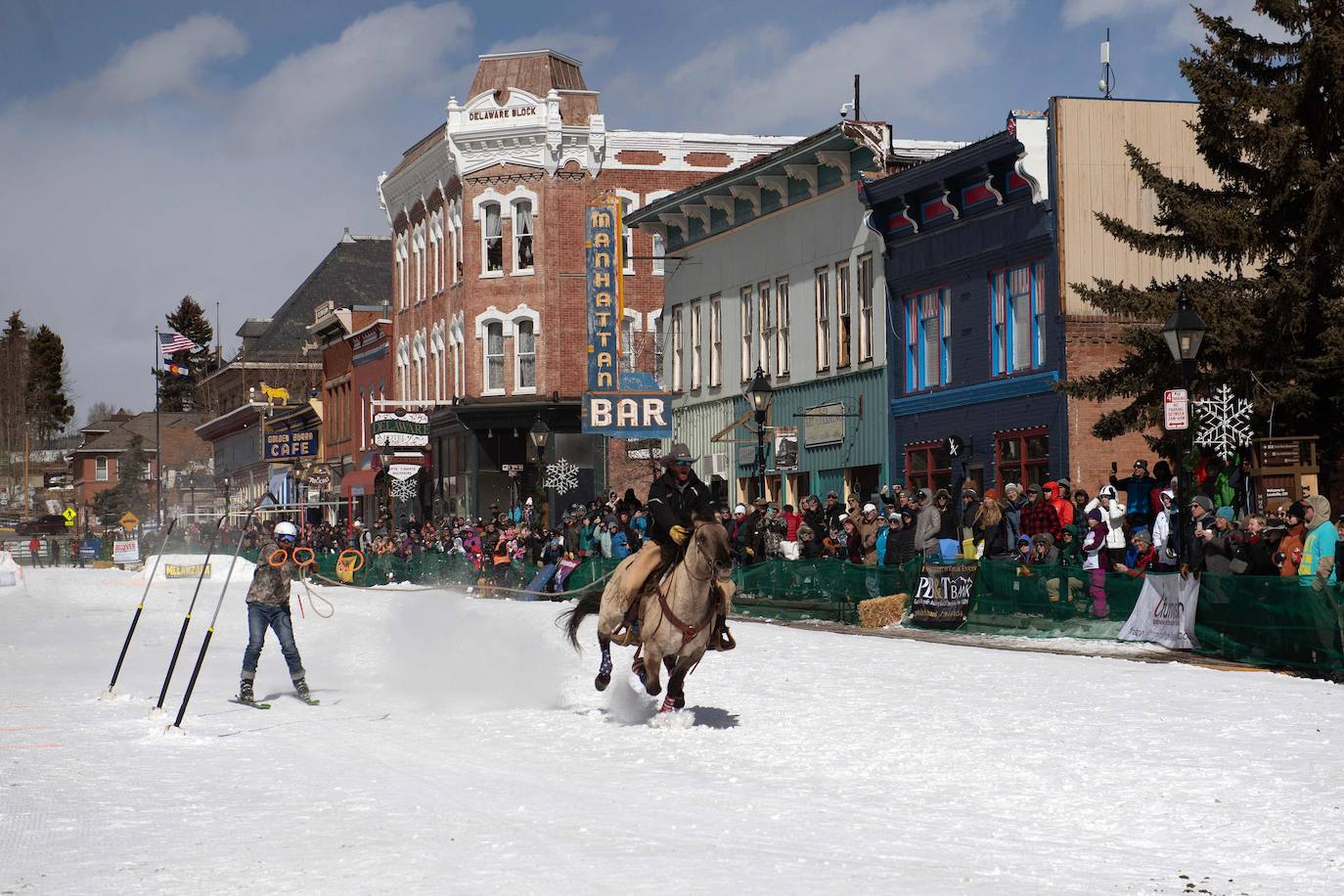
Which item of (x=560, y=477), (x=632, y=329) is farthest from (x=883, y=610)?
(x=632, y=329)

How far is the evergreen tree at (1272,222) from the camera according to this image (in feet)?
78.6

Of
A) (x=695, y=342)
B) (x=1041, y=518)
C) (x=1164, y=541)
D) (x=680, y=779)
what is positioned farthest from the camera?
(x=695, y=342)

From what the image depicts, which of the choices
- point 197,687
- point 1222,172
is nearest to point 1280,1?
point 1222,172

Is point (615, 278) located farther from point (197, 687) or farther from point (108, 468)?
point (108, 468)

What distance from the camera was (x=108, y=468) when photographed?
142 m

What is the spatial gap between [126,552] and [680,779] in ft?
182

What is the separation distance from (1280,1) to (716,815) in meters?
17.5

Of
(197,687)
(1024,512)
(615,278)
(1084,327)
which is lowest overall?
(197,687)

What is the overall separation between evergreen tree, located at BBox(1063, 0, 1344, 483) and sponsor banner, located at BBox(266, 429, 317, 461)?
56.4 metres

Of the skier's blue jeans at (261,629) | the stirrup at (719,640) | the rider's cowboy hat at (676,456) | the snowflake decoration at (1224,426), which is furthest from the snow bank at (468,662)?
the snowflake decoration at (1224,426)

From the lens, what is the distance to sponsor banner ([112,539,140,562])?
6333cm

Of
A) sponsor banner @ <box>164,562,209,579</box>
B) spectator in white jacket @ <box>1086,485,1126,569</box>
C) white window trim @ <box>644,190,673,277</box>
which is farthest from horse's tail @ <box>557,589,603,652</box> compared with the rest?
white window trim @ <box>644,190,673,277</box>

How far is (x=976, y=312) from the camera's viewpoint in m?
33.1

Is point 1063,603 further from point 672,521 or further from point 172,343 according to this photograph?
point 172,343
